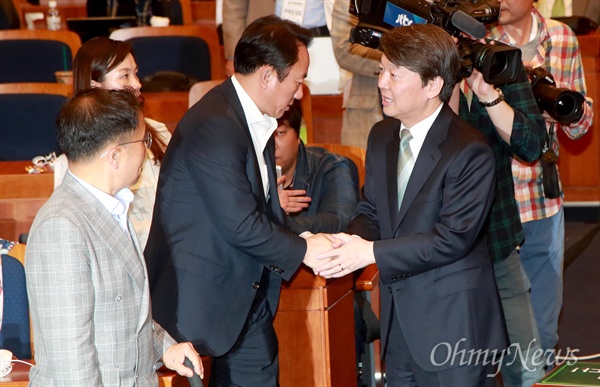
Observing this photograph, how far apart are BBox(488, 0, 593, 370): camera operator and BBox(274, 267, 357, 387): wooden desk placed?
0.90m

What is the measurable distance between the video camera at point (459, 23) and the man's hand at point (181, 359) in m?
1.17

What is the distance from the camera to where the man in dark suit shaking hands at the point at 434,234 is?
8.42ft

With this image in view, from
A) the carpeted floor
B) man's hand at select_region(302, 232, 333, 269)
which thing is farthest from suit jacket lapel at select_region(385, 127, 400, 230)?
the carpeted floor

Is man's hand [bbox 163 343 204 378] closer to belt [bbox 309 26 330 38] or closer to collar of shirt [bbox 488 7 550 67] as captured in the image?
collar of shirt [bbox 488 7 550 67]

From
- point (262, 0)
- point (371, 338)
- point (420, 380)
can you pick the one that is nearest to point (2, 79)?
point (262, 0)

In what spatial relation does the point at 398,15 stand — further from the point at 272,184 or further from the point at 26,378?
the point at 26,378

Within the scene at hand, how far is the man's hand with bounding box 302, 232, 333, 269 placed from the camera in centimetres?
279

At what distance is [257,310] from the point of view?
279cm

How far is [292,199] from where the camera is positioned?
344cm

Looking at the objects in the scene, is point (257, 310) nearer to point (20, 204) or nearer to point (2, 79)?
point (20, 204)

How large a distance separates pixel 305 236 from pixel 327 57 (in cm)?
260

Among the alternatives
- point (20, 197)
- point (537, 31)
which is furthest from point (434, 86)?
point (20, 197)

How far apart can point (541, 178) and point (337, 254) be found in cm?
109

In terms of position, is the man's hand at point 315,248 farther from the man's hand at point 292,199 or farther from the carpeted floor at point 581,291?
the carpeted floor at point 581,291
